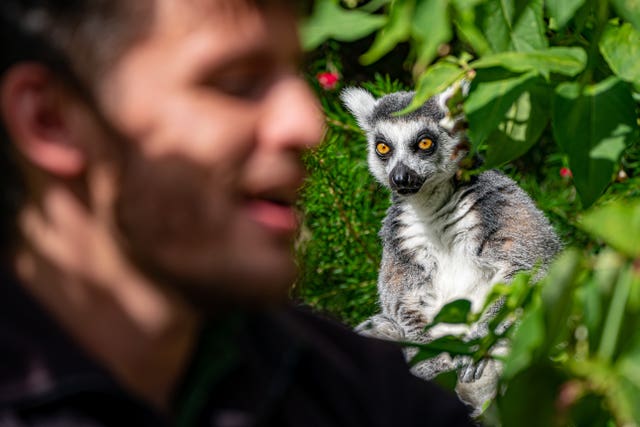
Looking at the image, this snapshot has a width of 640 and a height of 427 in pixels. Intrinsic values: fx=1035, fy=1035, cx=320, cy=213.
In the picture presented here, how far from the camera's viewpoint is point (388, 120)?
3.38 m

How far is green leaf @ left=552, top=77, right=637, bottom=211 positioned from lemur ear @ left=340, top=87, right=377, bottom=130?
7.28 feet

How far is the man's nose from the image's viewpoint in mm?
785

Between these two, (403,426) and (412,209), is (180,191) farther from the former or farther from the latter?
(412,209)

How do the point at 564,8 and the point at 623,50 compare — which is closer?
the point at 564,8

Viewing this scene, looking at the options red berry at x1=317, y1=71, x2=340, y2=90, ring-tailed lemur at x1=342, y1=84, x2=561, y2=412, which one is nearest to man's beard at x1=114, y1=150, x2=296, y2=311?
ring-tailed lemur at x1=342, y1=84, x2=561, y2=412

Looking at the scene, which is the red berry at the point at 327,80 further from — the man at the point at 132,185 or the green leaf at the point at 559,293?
the green leaf at the point at 559,293

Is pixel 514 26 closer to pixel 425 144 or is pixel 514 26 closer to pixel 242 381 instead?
pixel 242 381

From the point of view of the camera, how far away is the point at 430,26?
77 centimetres

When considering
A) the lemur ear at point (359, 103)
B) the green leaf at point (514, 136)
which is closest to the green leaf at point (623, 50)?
the green leaf at point (514, 136)

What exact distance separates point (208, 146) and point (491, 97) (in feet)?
1.56

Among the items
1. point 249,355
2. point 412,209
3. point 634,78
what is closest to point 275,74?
point 249,355

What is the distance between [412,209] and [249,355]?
7.84 ft

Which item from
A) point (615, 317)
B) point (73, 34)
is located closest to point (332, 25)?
point (73, 34)

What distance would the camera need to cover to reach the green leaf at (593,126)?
112 cm
